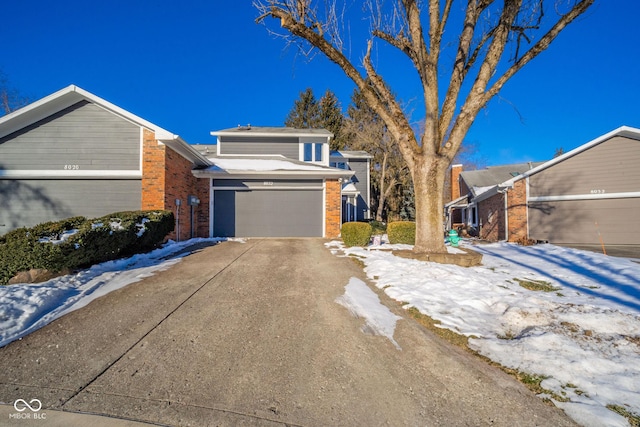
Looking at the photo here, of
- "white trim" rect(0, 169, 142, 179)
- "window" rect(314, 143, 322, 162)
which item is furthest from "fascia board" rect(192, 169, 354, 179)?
"window" rect(314, 143, 322, 162)

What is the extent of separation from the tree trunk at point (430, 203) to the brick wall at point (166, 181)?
807 centimetres

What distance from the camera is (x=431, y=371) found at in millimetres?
2574

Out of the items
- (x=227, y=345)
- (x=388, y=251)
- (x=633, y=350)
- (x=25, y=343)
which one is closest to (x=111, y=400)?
(x=227, y=345)

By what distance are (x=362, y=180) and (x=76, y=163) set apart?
18792 millimetres

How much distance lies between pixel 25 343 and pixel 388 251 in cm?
711

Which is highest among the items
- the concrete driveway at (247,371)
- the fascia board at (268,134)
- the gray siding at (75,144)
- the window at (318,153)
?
the fascia board at (268,134)

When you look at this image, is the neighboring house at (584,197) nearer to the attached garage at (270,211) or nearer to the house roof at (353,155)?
the attached garage at (270,211)

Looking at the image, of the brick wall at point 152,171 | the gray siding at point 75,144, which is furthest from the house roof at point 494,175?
the gray siding at point 75,144

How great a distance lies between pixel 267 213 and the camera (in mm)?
12203

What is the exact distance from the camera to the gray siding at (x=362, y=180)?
78.7ft

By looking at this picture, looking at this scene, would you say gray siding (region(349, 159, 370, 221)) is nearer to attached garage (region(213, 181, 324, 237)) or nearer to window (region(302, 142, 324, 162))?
window (region(302, 142, 324, 162))

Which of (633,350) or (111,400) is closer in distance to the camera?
(111,400)

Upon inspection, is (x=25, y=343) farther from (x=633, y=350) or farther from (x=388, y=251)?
(x=388, y=251)

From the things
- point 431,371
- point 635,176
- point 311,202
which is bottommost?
point 431,371
